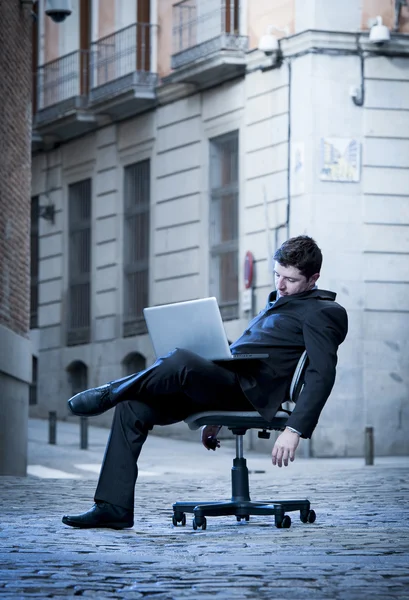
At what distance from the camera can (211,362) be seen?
7.30 m

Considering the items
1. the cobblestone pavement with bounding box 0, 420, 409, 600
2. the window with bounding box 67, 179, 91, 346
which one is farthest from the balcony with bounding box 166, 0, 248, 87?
the cobblestone pavement with bounding box 0, 420, 409, 600

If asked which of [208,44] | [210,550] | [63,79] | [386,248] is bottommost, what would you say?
[210,550]

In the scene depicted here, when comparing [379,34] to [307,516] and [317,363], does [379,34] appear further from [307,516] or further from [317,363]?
[317,363]

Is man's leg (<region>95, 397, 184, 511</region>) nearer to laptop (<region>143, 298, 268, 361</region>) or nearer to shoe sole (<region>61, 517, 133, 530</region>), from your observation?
shoe sole (<region>61, 517, 133, 530</region>)

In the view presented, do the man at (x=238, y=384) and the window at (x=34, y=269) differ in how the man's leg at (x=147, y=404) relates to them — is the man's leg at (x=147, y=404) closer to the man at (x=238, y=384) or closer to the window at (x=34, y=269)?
the man at (x=238, y=384)

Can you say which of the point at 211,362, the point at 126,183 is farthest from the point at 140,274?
the point at 211,362

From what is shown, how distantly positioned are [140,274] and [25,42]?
1119 cm

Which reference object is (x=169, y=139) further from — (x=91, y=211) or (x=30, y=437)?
(x=30, y=437)

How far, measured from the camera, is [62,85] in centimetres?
3005

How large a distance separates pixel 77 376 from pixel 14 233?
1357 centimetres

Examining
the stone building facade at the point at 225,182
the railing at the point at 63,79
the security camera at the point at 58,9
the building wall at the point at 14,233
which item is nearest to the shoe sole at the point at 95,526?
the building wall at the point at 14,233

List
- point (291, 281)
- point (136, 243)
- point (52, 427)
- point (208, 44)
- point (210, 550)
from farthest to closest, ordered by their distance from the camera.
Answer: point (136, 243) < point (208, 44) < point (52, 427) < point (291, 281) < point (210, 550)

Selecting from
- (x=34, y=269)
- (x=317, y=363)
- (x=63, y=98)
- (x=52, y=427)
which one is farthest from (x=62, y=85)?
(x=317, y=363)

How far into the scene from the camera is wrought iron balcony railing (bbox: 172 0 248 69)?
25.5 m
